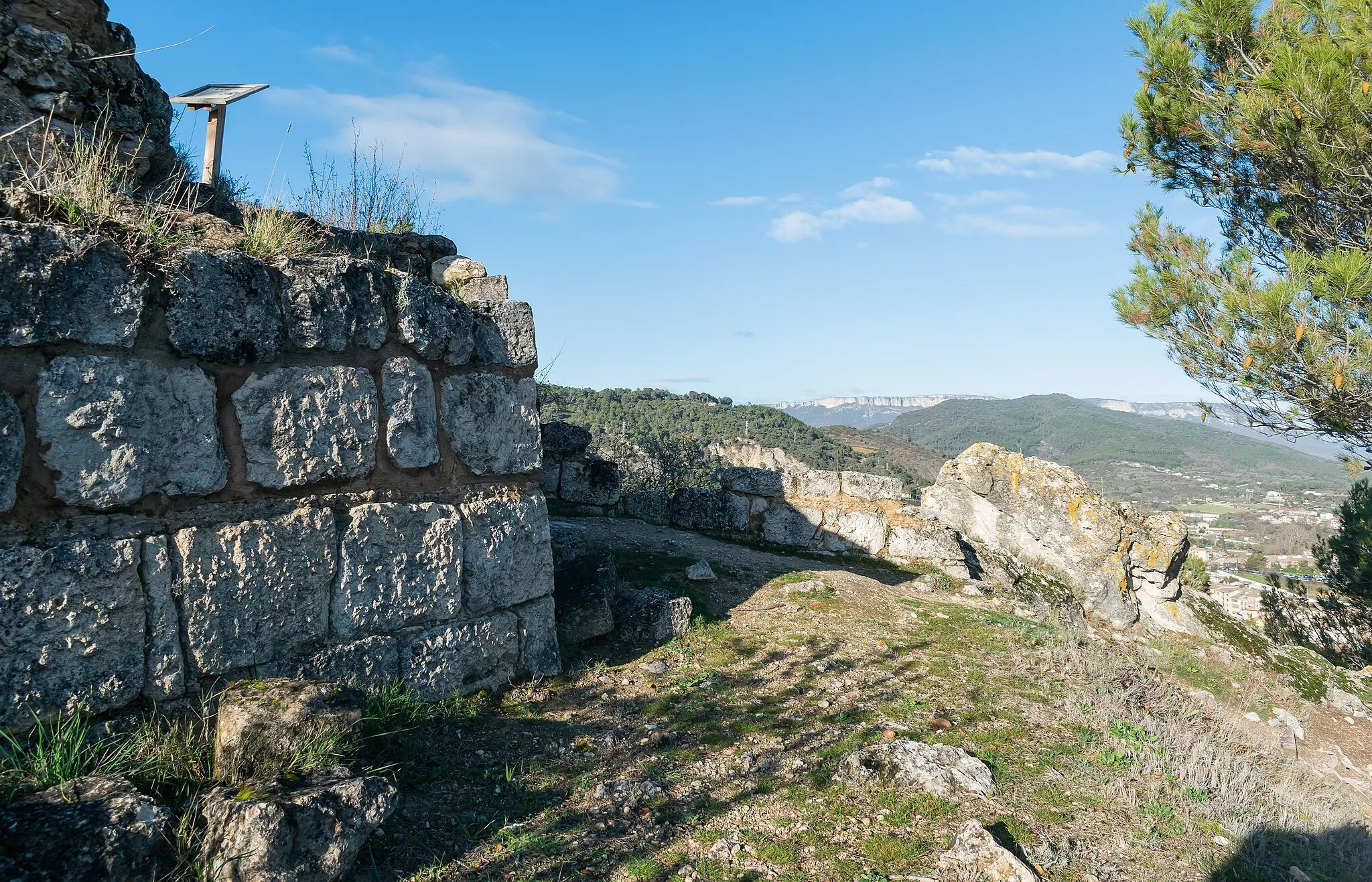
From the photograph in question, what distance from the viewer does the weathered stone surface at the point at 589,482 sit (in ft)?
33.9

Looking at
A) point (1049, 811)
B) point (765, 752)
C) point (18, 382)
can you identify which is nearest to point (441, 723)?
point (765, 752)

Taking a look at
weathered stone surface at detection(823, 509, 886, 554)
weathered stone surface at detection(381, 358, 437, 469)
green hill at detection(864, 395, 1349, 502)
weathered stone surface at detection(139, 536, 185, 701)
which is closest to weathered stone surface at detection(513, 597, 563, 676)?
weathered stone surface at detection(381, 358, 437, 469)

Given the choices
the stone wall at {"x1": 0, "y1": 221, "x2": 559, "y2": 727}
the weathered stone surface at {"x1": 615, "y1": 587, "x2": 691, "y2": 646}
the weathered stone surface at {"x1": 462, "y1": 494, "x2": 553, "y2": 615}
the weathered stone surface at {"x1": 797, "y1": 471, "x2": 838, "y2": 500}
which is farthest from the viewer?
the weathered stone surface at {"x1": 797, "y1": 471, "x2": 838, "y2": 500}

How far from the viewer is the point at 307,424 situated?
Answer: 3.77m

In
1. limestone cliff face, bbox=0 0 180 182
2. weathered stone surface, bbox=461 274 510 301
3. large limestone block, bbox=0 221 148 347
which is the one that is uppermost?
limestone cliff face, bbox=0 0 180 182

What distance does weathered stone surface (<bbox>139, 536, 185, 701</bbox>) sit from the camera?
3162 millimetres

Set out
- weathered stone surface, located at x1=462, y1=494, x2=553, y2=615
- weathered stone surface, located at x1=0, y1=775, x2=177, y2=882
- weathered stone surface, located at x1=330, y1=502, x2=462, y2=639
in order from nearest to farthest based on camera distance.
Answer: weathered stone surface, located at x1=0, y1=775, x2=177, y2=882
weathered stone surface, located at x1=330, y1=502, x2=462, y2=639
weathered stone surface, located at x1=462, y1=494, x2=553, y2=615

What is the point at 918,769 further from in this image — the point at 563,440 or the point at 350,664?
the point at 563,440

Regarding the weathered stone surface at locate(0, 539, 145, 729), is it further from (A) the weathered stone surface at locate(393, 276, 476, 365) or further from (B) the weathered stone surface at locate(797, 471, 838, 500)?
(B) the weathered stone surface at locate(797, 471, 838, 500)

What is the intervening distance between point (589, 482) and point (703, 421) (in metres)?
21.5

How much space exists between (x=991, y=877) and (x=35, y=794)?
131 inches

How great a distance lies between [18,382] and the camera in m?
2.89

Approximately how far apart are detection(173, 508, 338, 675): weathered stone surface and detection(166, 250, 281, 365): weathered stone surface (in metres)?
0.83

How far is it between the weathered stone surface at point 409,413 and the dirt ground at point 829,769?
4.80ft
